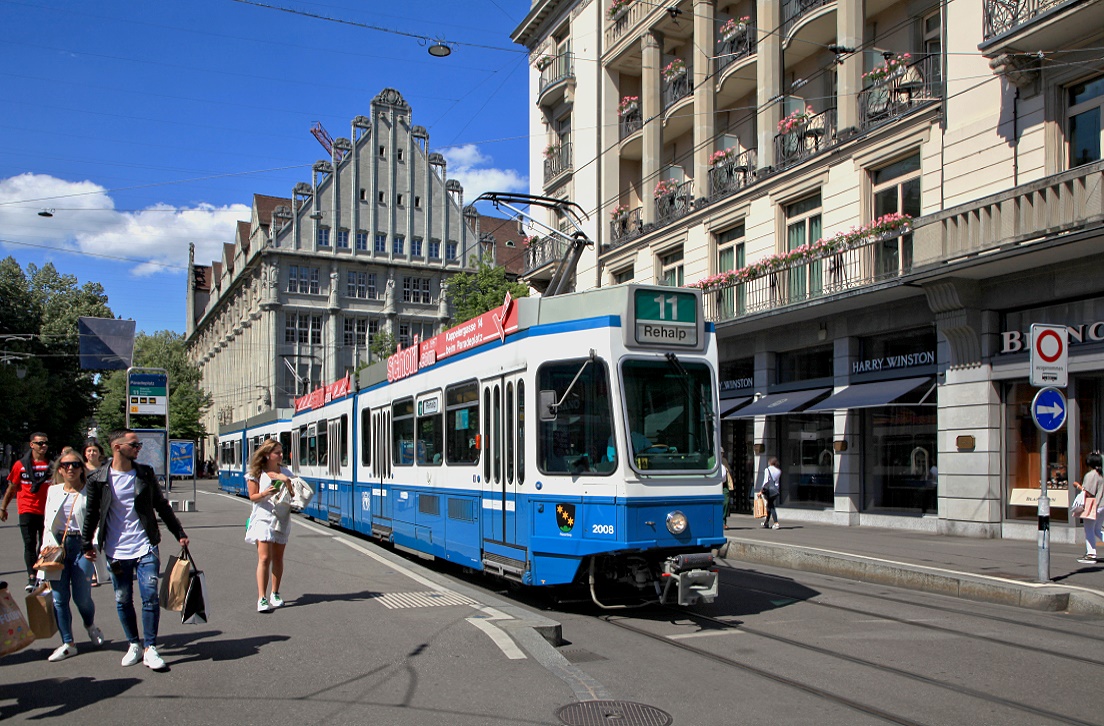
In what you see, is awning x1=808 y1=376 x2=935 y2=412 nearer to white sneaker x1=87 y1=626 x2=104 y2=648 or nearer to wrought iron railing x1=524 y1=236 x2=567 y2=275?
wrought iron railing x1=524 y1=236 x2=567 y2=275

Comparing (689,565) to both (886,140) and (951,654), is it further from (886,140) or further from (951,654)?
(886,140)

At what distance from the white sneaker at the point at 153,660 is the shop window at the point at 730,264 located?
18625 mm

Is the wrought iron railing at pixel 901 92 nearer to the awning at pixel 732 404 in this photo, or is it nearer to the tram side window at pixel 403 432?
the awning at pixel 732 404

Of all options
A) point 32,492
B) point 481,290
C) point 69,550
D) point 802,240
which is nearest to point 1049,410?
point 69,550

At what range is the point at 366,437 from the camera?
17.2 meters

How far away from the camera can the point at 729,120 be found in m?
25.8

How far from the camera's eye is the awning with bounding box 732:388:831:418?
21.5 meters

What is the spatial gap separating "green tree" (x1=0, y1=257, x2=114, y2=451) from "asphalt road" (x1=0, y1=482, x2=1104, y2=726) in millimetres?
34557

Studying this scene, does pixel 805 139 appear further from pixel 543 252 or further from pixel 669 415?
pixel 669 415

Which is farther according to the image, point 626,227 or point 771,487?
point 626,227

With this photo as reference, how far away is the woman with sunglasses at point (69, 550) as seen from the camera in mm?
7117

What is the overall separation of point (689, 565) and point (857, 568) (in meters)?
5.40

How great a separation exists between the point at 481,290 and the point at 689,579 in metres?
29.0

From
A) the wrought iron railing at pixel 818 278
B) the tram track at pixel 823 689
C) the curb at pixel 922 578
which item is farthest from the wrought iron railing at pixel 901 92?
the tram track at pixel 823 689
